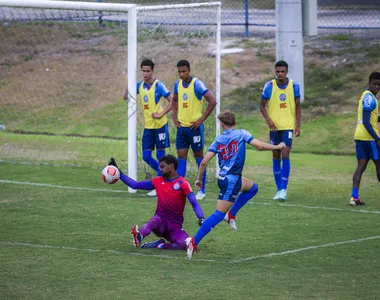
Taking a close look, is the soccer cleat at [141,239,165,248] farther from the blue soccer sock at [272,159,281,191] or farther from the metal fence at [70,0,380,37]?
the metal fence at [70,0,380,37]

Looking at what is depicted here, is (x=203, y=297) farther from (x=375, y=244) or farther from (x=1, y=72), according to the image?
(x=1, y=72)

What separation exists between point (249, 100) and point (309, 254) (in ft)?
40.6

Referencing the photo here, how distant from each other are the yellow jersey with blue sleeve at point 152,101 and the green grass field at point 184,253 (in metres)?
1.23

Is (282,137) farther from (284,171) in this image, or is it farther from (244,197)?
(244,197)

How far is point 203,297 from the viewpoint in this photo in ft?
26.3

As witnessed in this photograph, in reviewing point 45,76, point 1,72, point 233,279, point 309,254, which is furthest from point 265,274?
point 45,76

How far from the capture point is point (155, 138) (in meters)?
14.1

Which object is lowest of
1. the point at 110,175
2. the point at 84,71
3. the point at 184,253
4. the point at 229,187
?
the point at 184,253

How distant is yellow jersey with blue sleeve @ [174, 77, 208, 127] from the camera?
1359 centimetres

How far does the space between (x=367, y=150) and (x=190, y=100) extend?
2.94 metres

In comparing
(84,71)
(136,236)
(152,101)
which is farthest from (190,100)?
(84,71)

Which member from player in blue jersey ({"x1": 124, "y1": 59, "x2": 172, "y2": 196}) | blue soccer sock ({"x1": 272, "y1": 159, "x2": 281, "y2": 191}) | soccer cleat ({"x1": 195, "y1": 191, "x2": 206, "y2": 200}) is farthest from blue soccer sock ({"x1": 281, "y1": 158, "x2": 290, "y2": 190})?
player in blue jersey ({"x1": 124, "y1": 59, "x2": 172, "y2": 196})

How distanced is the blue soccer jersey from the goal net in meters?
3.95

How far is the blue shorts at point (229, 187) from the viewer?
33.0 ft
